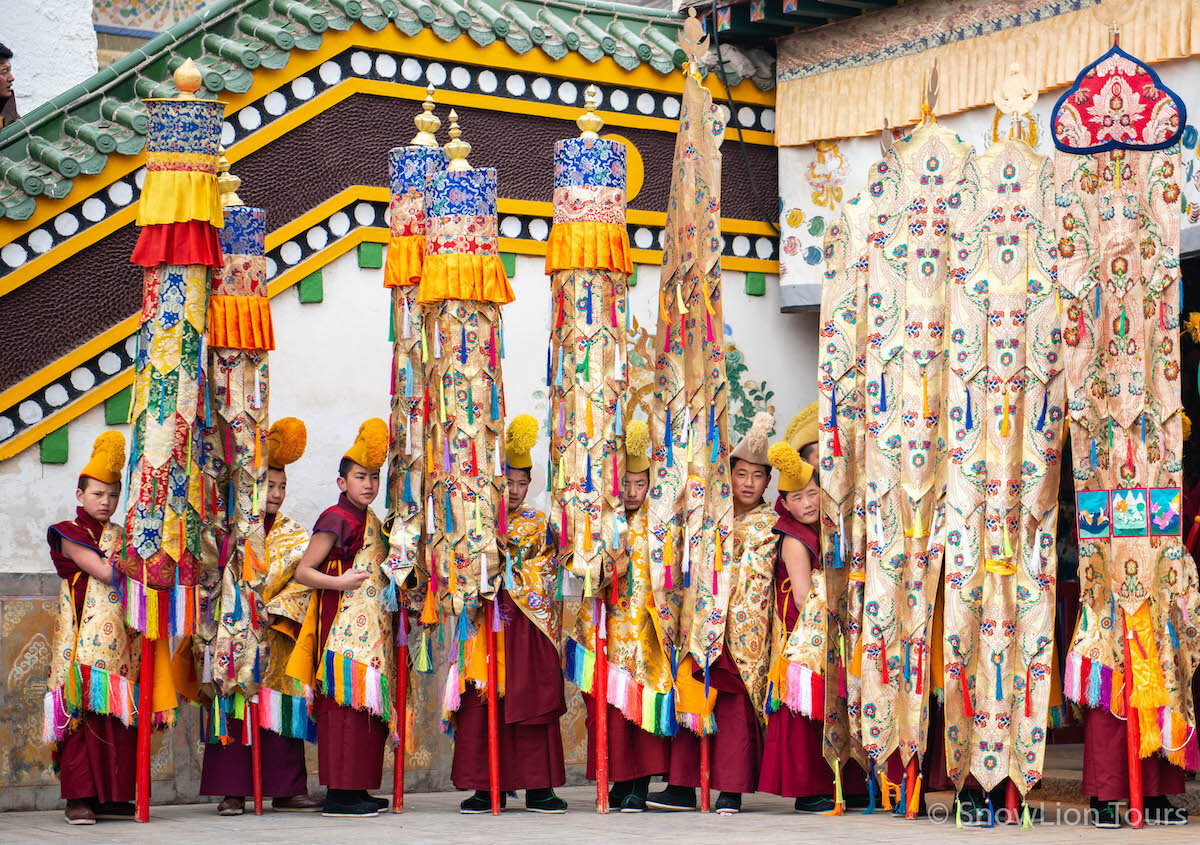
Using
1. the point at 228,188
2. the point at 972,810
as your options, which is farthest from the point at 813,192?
the point at 972,810

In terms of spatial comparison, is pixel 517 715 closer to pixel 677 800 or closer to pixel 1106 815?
pixel 677 800

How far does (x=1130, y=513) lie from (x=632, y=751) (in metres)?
2.06

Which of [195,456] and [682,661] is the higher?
[195,456]

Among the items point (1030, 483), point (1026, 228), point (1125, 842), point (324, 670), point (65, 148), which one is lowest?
point (1125, 842)

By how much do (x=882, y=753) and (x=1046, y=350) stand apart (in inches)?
61.4

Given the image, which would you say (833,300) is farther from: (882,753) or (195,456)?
(195,456)

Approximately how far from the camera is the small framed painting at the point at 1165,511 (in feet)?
18.7

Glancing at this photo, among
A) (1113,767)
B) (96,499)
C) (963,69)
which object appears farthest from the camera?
(963,69)

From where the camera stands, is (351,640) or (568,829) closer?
(568,829)

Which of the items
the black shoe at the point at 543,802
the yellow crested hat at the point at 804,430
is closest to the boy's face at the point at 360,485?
the black shoe at the point at 543,802

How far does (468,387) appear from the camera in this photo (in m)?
6.27

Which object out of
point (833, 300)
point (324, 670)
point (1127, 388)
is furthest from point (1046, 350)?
point (324, 670)

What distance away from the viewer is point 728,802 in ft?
20.6

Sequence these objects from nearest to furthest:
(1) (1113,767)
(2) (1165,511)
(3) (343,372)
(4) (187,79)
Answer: (1) (1113,767), (2) (1165,511), (4) (187,79), (3) (343,372)
